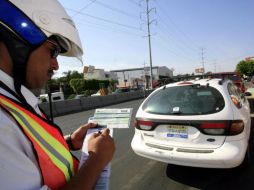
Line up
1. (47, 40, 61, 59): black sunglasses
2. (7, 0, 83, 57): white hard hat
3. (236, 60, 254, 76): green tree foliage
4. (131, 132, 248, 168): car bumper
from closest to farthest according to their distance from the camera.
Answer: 1. (7, 0, 83, 57): white hard hat
2. (47, 40, 61, 59): black sunglasses
3. (131, 132, 248, 168): car bumper
4. (236, 60, 254, 76): green tree foliage

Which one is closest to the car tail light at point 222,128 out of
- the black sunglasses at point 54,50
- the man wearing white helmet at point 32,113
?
the man wearing white helmet at point 32,113

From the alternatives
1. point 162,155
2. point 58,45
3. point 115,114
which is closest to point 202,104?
point 162,155

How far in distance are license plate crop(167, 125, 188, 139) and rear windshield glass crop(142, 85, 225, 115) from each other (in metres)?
0.23

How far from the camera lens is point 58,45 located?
163 cm

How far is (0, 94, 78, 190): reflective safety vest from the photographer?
1174 mm

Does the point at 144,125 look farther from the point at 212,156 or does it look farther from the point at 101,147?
the point at 101,147

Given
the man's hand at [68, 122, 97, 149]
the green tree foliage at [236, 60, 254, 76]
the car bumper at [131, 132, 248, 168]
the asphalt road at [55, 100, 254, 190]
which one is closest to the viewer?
the man's hand at [68, 122, 97, 149]

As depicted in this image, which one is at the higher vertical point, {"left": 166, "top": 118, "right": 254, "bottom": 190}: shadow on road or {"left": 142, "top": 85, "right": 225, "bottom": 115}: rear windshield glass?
{"left": 142, "top": 85, "right": 225, "bottom": 115}: rear windshield glass

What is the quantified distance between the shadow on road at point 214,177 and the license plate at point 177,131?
2.19 feet

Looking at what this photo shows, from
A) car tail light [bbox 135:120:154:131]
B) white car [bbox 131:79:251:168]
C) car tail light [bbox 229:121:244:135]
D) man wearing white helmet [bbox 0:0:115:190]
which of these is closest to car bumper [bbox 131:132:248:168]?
white car [bbox 131:79:251:168]

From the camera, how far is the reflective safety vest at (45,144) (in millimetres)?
1174

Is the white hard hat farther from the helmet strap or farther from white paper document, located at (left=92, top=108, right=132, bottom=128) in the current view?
white paper document, located at (left=92, top=108, right=132, bottom=128)

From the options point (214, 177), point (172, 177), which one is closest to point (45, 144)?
point (172, 177)

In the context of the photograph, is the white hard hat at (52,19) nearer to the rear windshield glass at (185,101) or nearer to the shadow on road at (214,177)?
the rear windshield glass at (185,101)
